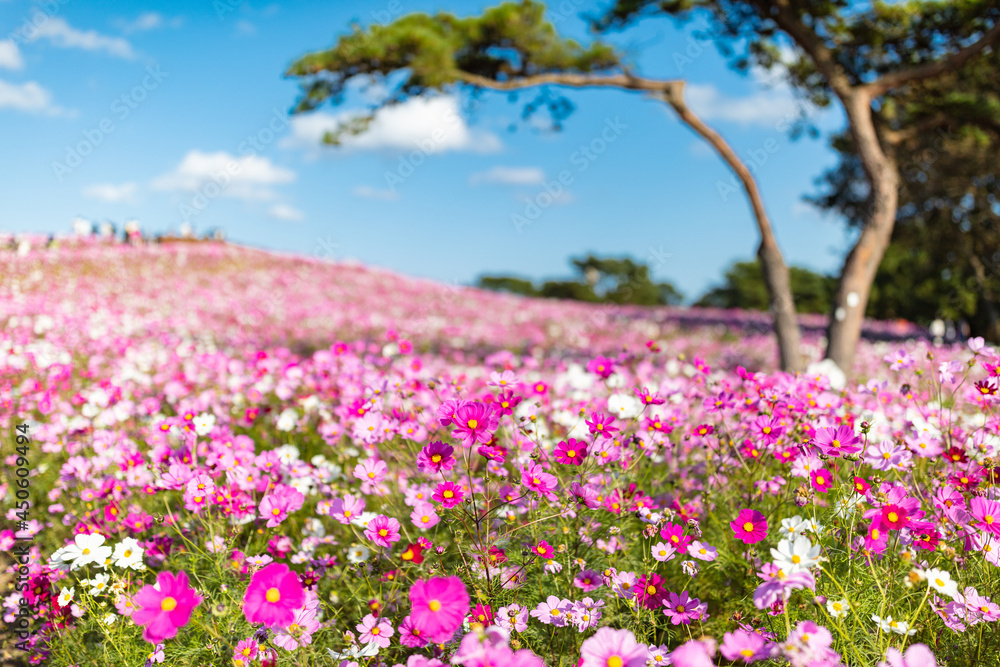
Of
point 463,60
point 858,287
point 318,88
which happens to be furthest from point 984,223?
point 318,88

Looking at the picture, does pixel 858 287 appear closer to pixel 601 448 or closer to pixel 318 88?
pixel 601 448

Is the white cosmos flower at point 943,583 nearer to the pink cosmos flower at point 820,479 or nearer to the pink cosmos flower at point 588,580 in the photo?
the pink cosmos flower at point 820,479

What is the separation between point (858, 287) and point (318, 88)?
26.8 ft

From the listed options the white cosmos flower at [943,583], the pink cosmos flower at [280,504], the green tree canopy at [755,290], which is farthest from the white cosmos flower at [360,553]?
the green tree canopy at [755,290]

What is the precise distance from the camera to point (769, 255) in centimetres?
870

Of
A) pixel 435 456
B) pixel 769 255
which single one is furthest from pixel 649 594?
pixel 769 255

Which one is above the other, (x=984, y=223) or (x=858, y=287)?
(x=984, y=223)

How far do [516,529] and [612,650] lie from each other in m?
0.47

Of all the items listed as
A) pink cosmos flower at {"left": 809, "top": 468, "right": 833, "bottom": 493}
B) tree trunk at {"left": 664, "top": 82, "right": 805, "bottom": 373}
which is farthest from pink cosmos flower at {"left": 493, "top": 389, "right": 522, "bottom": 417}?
tree trunk at {"left": 664, "top": 82, "right": 805, "bottom": 373}

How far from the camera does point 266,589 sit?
154cm

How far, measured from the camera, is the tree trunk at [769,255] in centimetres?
847

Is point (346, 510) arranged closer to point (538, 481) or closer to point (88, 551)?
point (538, 481)

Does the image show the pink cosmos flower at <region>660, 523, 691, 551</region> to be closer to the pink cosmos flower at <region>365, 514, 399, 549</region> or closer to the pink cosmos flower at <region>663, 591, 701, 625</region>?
the pink cosmos flower at <region>663, 591, 701, 625</region>

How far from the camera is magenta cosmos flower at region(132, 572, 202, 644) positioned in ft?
4.67
